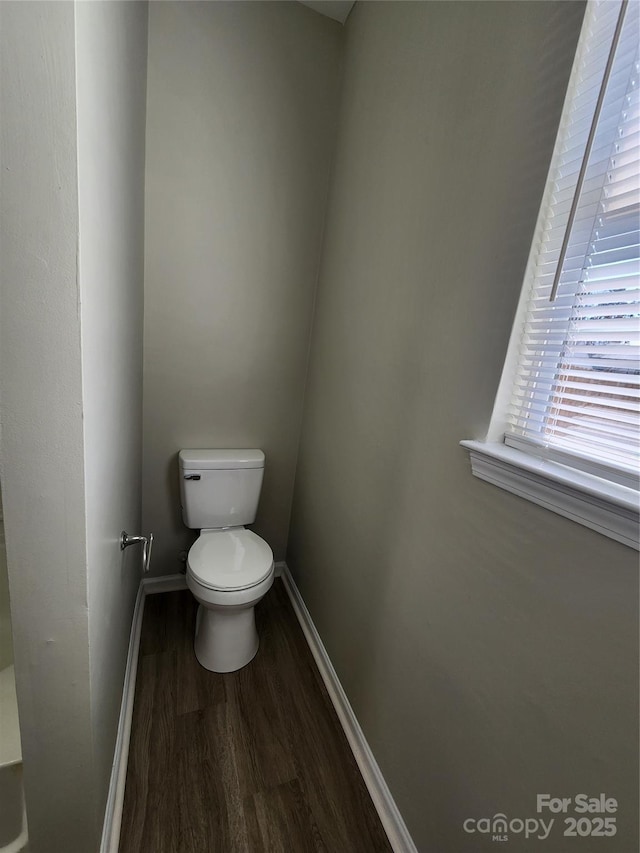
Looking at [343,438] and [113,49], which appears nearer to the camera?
[113,49]

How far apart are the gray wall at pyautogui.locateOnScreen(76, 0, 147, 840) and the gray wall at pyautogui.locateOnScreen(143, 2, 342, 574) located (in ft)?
0.53

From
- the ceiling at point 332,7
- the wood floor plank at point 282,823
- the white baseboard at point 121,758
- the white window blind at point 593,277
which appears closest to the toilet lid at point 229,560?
the white baseboard at point 121,758

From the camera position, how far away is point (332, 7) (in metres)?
1.45

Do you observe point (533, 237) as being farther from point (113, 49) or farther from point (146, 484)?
point (146, 484)

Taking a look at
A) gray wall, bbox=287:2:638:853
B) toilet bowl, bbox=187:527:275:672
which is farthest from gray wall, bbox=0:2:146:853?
gray wall, bbox=287:2:638:853

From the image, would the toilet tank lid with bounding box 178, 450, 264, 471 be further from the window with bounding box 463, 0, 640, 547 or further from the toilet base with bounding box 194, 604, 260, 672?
the window with bounding box 463, 0, 640, 547

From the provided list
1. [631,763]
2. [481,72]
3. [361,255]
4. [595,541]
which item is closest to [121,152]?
[361,255]

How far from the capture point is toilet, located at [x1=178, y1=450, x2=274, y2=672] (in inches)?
53.6

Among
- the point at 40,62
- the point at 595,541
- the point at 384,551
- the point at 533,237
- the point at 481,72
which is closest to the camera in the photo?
the point at 40,62

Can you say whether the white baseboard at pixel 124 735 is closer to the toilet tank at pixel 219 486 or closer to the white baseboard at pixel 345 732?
the white baseboard at pixel 345 732

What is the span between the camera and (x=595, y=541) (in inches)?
23.0

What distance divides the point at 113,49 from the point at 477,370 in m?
1.03

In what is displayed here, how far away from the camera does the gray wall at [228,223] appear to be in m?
1.39

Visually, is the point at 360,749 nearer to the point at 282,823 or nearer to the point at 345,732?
the point at 345,732
